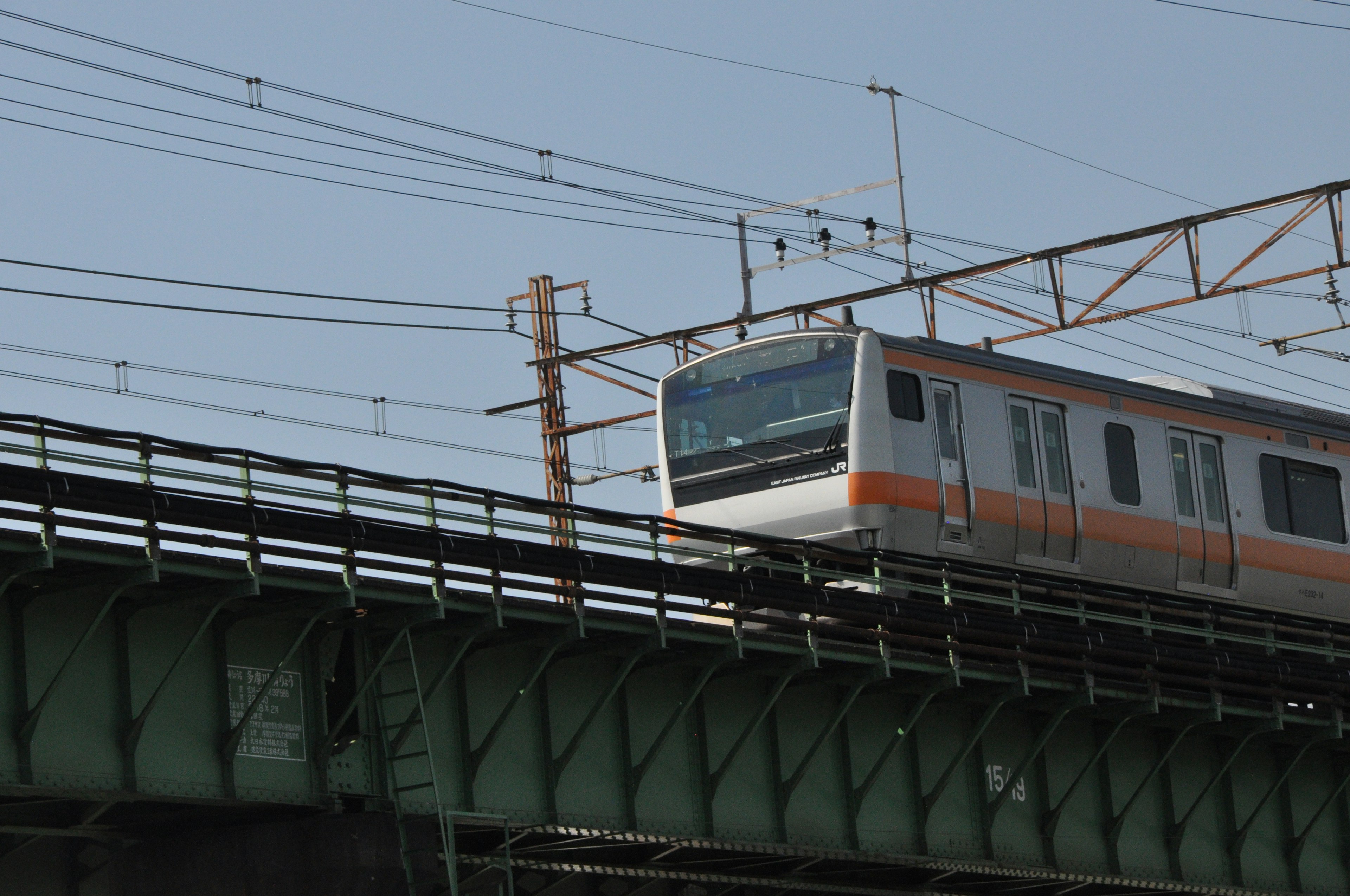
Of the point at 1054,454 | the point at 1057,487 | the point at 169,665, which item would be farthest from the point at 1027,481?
the point at 169,665

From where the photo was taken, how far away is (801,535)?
2291 centimetres

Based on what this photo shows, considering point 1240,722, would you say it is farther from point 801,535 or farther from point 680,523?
point 680,523

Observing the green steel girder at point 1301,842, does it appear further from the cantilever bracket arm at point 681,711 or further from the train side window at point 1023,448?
the cantilever bracket arm at point 681,711

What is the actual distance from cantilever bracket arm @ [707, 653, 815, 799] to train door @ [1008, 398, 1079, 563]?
215 inches

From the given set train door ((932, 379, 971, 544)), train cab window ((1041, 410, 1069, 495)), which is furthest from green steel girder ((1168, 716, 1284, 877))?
train door ((932, 379, 971, 544))

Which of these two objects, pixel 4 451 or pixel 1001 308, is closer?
pixel 4 451

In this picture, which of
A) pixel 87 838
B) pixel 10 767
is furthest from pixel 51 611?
pixel 87 838

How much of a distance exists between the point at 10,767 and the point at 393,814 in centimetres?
343

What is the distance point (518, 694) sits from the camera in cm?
1752

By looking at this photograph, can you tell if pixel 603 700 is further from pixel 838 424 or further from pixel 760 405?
pixel 760 405

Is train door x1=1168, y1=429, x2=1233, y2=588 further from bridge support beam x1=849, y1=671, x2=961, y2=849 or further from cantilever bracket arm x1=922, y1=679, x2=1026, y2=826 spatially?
bridge support beam x1=849, y1=671, x2=961, y2=849

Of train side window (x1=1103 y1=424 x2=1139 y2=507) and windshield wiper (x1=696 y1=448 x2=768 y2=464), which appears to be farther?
train side window (x1=1103 y1=424 x2=1139 y2=507)

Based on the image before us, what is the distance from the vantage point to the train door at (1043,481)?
2408cm

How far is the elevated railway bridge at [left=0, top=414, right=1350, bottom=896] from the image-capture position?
1466 centimetres
